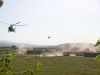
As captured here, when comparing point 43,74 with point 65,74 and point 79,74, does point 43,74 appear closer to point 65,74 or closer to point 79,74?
point 65,74

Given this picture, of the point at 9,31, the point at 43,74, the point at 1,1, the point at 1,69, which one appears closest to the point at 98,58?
the point at 1,69

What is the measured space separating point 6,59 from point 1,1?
5989mm

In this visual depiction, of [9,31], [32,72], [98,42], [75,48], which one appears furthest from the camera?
[75,48]

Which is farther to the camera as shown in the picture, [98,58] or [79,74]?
[79,74]

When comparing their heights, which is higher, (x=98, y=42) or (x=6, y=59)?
(x=98, y=42)

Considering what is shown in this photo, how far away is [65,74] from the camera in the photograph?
28.7 meters

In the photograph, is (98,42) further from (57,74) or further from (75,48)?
(75,48)

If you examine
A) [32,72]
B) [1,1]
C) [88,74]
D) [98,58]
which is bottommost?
[88,74]

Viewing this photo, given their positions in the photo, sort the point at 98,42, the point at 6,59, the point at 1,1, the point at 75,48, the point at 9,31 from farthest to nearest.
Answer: the point at 75,48
the point at 9,31
the point at 1,1
the point at 6,59
the point at 98,42

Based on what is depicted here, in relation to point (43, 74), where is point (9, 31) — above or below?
above

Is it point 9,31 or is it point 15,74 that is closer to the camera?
point 9,31

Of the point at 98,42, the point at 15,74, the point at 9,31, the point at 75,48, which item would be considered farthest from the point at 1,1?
the point at 75,48

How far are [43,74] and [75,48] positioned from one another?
91.7 meters

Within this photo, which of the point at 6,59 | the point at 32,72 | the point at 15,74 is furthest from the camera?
the point at 15,74
